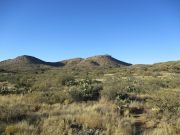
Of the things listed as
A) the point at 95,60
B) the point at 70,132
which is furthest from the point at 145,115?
the point at 95,60

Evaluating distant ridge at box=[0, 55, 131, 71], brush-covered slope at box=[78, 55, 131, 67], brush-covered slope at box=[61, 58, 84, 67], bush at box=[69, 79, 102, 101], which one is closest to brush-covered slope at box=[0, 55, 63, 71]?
distant ridge at box=[0, 55, 131, 71]

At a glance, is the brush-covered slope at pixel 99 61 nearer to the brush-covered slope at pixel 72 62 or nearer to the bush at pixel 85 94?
the brush-covered slope at pixel 72 62

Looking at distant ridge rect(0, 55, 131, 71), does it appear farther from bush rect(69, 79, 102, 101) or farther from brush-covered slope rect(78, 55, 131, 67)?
bush rect(69, 79, 102, 101)

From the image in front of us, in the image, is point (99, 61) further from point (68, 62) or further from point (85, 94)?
point (85, 94)

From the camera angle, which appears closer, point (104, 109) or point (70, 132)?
point (70, 132)

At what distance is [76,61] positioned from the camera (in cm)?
17925

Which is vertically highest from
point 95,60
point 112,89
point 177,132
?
point 95,60

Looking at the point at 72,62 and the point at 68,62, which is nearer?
the point at 72,62

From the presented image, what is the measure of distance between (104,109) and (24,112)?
123 inches

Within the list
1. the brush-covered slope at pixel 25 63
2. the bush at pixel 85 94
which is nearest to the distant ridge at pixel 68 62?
the brush-covered slope at pixel 25 63

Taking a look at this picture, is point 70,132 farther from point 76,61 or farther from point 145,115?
point 76,61

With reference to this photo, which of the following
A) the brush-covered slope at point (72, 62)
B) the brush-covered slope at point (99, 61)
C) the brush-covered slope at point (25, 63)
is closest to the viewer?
the brush-covered slope at point (25, 63)

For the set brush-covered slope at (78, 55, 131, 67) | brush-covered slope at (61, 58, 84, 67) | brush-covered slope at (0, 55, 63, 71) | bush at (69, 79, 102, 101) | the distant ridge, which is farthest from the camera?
brush-covered slope at (61, 58, 84, 67)

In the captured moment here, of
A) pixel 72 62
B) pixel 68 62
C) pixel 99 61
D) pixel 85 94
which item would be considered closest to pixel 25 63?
pixel 72 62
